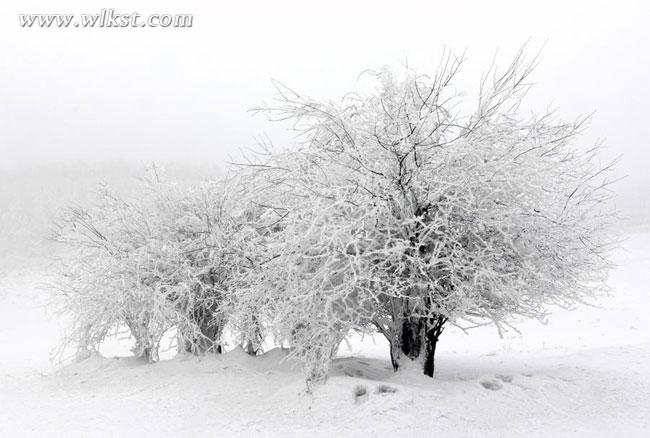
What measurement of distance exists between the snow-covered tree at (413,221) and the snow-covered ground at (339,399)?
1131mm

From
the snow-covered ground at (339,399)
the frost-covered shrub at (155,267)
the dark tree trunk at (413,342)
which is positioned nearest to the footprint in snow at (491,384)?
the snow-covered ground at (339,399)

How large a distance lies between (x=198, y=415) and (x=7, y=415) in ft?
16.0

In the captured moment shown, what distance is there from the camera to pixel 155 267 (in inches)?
581

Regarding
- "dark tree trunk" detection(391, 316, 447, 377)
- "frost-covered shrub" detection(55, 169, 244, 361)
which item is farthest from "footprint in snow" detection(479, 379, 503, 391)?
"frost-covered shrub" detection(55, 169, 244, 361)

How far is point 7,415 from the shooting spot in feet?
42.0

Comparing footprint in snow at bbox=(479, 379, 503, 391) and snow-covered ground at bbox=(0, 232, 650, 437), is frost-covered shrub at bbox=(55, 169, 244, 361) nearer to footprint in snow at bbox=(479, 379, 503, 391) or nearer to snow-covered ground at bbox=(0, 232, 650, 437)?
snow-covered ground at bbox=(0, 232, 650, 437)

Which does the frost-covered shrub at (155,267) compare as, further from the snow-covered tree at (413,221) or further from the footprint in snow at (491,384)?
the footprint in snow at (491,384)

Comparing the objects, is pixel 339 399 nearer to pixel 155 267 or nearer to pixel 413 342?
pixel 413 342

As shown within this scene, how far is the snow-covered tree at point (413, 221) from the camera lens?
10391mm

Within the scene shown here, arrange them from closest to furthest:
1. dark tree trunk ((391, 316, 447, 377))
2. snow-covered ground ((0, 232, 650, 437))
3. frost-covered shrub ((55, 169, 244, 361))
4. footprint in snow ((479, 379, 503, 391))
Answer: snow-covered ground ((0, 232, 650, 437)) → footprint in snow ((479, 379, 503, 391)) → dark tree trunk ((391, 316, 447, 377)) → frost-covered shrub ((55, 169, 244, 361))

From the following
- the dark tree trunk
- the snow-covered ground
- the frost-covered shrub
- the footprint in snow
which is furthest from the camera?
the frost-covered shrub

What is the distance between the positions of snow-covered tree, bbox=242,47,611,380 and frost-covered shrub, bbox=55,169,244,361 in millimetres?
3214

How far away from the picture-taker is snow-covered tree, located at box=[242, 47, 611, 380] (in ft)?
34.1

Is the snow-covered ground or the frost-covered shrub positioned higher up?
the frost-covered shrub
